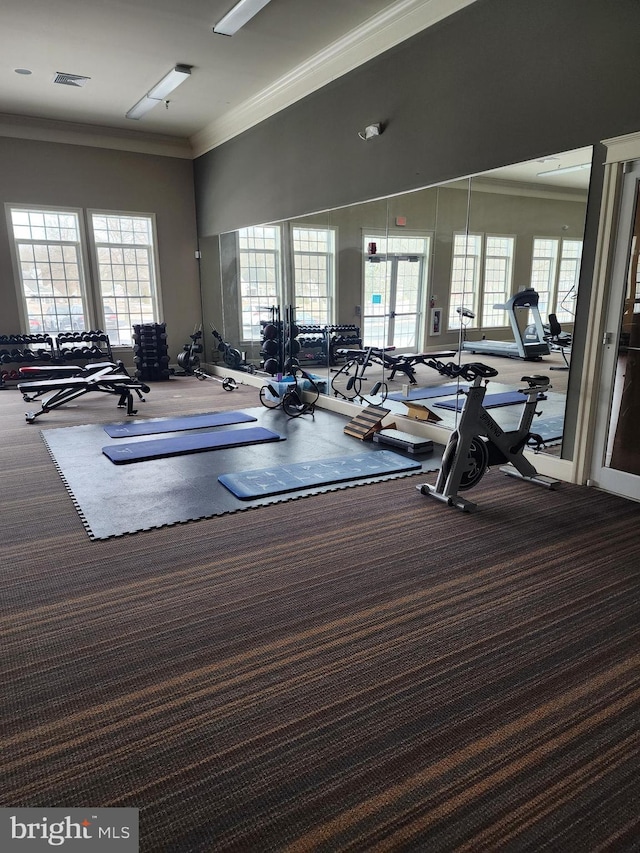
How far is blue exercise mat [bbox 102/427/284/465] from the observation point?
16.0 feet

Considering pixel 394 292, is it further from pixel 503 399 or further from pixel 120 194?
pixel 120 194

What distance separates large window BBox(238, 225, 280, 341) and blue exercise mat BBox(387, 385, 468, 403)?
106 inches

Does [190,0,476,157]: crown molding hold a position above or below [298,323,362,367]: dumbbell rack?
above

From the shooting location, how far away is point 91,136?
29.1ft

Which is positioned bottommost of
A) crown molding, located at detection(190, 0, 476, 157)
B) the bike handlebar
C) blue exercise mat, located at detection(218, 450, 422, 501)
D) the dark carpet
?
the dark carpet

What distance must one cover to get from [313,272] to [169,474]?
3407 millimetres

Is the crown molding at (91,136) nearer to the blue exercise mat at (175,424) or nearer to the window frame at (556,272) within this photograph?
the blue exercise mat at (175,424)

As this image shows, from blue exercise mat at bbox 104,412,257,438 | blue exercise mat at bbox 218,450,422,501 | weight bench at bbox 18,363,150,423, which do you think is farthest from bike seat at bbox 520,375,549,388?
weight bench at bbox 18,363,150,423

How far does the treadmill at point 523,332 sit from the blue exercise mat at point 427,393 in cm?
58

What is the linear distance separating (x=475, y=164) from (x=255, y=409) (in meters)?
3.72

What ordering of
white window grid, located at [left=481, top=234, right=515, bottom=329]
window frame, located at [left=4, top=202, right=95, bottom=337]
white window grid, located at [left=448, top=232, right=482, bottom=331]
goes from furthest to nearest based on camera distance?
window frame, located at [left=4, top=202, right=95, bottom=337] < white window grid, located at [left=448, top=232, right=482, bottom=331] < white window grid, located at [left=481, top=234, right=515, bottom=329]

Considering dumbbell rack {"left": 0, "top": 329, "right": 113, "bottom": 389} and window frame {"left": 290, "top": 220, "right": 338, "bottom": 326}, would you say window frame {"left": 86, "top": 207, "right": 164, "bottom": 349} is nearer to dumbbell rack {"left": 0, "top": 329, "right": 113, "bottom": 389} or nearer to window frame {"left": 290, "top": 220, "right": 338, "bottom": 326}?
dumbbell rack {"left": 0, "top": 329, "right": 113, "bottom": 389}

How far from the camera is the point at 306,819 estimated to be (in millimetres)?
1565

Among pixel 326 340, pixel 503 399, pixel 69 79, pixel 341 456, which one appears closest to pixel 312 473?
pixel 341 456
